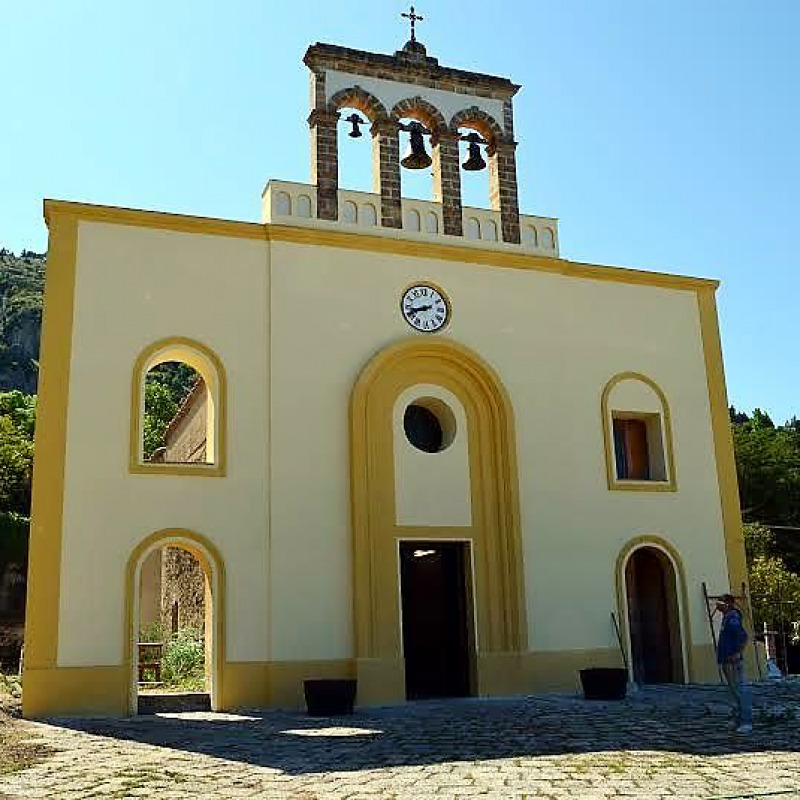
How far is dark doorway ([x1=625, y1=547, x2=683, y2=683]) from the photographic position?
16.7 meters

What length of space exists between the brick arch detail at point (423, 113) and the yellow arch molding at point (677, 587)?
7938mm

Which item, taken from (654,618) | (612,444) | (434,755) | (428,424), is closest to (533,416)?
(612,444)

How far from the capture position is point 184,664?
18.8 metres

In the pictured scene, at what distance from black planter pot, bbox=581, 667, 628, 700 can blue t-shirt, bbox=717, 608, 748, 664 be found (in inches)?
116

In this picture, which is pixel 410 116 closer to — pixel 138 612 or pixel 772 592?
pixel 138 612

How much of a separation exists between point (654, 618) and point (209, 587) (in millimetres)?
7937

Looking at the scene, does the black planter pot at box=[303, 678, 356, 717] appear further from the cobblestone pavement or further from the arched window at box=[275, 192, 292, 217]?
the arched window at box=[275, 192, 292, 217]

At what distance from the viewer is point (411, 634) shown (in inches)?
613

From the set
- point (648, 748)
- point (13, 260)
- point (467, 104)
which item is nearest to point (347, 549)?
point (648, 748)

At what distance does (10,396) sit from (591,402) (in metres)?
38.9

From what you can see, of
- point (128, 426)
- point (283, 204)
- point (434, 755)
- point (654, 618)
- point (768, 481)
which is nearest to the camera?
point (434, 755)

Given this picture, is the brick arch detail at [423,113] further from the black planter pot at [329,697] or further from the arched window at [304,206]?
the black planter pot at [329,697]

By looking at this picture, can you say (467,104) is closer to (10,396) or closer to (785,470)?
(785,470)

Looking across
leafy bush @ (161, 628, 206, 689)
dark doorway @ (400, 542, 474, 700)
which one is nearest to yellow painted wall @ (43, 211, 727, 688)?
dark doorway @ (400, 542, 474, 700)
